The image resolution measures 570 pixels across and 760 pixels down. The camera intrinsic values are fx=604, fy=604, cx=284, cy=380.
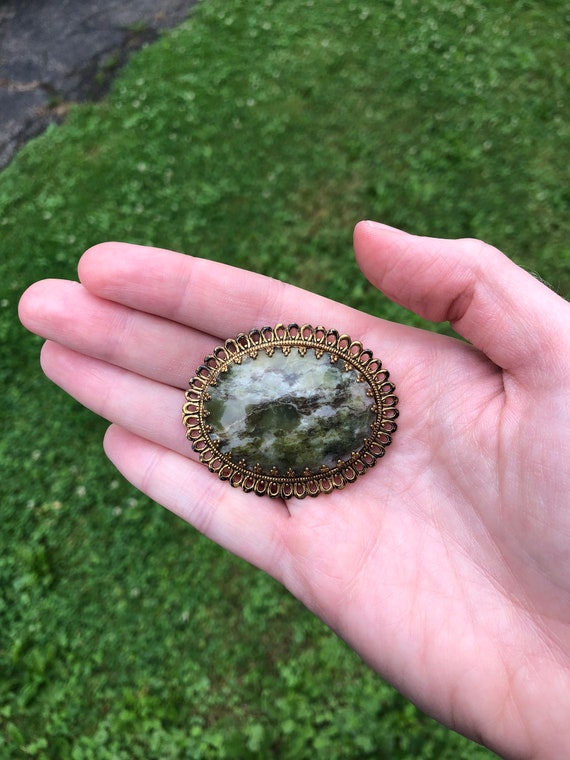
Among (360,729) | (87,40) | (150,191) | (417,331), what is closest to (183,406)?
(417,331)

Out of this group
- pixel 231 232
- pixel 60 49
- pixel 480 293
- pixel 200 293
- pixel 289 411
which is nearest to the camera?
pixel 480 293

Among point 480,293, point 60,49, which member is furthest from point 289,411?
point 60,49

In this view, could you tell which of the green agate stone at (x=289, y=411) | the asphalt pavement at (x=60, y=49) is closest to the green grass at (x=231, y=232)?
the asphalt pavement at (x=60, y=49)

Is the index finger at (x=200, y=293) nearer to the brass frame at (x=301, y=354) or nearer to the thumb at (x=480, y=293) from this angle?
the brass frame at (x=301, y=354)

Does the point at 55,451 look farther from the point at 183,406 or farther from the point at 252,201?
the point at 252,201

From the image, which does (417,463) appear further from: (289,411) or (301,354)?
(301,354)

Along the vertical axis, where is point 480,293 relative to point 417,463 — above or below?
above

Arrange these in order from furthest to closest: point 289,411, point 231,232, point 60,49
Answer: point 60,49 < point 231,232 < point 289,411

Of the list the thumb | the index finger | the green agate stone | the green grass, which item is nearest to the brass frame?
the green agate stone
